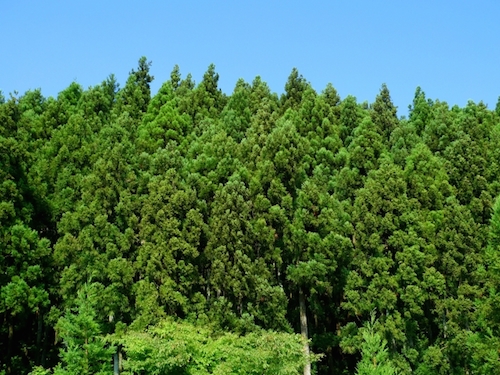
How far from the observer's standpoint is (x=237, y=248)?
2106 centimetres

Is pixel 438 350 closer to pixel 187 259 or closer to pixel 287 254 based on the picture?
pixel 287 254

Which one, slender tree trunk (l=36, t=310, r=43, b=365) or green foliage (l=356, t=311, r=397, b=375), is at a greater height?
slender tree trunk (l=36, t=310, r=43, b=365)

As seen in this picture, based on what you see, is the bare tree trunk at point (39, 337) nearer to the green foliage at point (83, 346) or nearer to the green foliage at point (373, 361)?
the green foliage at point (83, 346)

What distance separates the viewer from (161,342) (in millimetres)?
16938

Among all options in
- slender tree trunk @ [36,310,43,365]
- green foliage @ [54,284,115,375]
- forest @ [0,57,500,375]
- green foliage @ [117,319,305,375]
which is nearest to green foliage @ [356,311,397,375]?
forest @ [0,57,500,375]

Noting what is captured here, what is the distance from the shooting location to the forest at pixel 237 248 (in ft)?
63.8

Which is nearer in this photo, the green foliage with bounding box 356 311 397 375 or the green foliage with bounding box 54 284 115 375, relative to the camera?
the green foliage with bounding box 356 311 397 375

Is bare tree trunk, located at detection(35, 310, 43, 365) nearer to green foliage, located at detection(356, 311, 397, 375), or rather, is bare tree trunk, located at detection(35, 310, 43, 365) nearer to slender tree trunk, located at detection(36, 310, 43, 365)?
slender tree trunk, located at detection(36, 310, 43, 365)

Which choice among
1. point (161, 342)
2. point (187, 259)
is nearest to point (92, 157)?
point (187, 259)

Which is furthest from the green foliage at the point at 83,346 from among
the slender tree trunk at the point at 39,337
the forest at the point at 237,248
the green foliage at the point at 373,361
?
the green foliage at the point at 373,361

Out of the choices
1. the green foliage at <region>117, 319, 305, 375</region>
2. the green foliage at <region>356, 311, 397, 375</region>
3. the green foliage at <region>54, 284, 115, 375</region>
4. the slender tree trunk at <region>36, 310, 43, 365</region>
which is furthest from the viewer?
the slender tree trunk at <region>36, 310, 43, 365</region>

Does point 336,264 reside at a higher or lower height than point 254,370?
higher

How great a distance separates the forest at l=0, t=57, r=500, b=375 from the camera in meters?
19.5

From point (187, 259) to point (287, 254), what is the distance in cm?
446
